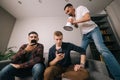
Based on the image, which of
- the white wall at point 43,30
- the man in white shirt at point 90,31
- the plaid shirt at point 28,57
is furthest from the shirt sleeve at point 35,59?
the white wall at point 43,30

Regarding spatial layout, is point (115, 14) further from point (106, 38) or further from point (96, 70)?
point (96, 70)

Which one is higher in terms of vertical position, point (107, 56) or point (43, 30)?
point (43, 30)

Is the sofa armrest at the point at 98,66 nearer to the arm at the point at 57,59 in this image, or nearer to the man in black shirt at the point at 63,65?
the man in black shirt at the point at 63,65

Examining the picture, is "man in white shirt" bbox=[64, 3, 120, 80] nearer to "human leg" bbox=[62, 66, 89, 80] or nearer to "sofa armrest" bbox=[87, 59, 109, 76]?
"sofa armrest" bbox=[87, 59, 109, 76]

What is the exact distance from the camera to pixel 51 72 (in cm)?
133

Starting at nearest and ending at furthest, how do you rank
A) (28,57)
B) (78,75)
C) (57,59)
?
(78,75) < (57,59) < (28,57)

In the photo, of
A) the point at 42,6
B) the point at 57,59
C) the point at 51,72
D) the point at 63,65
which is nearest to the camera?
the point at 51,72

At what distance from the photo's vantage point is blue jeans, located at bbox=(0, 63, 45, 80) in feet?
4.66

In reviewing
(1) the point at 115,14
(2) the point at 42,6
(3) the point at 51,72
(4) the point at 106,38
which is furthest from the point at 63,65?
(1) the point at 115,14

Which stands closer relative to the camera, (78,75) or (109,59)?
(78,75)

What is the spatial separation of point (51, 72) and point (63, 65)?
0.91ft

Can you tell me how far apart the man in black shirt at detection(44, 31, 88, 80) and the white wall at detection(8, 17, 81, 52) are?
4.18ft

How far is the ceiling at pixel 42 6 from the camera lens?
9.16 feet

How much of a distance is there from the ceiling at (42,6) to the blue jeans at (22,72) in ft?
5.46
